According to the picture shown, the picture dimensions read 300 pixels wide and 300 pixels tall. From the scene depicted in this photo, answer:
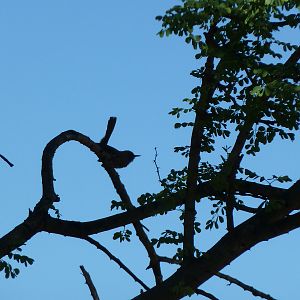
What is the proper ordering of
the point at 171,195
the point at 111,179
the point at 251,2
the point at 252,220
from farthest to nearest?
the point at 111,179, the point at 171,195, the point at 252,220, the point at 251,2

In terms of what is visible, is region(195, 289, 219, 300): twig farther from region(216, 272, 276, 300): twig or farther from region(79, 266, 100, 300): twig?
region(79, 266, 100, 300): twig

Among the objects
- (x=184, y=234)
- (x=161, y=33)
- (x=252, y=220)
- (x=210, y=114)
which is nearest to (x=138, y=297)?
(x=184, y=234)

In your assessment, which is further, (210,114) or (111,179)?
(111,179)

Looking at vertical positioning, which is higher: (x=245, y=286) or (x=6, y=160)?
(x=6, y=160)

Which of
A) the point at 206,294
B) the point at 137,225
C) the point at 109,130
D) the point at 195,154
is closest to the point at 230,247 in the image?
the point at 206,294

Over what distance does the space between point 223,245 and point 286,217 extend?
620mm

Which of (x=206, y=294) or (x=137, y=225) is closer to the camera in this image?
(x=206, y=294)

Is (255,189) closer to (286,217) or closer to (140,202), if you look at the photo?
(286,217)

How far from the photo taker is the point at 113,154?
28.6ft

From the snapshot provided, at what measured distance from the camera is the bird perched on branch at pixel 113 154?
868cm

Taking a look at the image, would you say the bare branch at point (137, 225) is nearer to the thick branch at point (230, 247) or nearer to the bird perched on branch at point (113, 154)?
the bird perched on branch at point (113, 154)

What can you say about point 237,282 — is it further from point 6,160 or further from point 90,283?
point 6,160

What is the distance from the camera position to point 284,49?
7.45m

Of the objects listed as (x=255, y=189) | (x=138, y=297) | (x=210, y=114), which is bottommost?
(x=138, y=297)
